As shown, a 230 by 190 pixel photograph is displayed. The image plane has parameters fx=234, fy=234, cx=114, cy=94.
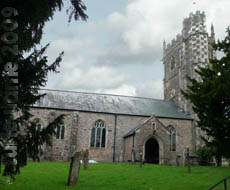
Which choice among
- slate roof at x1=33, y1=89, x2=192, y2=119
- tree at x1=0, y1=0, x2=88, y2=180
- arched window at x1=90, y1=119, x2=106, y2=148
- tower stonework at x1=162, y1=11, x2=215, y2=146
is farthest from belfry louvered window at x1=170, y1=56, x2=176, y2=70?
tree at x1=0, y1=0, x2=88, y2=180

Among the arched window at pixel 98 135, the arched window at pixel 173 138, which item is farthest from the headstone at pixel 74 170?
the arched window at pixel 173 138

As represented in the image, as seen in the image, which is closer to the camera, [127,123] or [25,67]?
[25,67]

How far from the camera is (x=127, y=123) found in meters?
26.8

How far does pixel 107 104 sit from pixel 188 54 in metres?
13.6

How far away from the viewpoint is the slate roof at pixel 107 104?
86.7 feet

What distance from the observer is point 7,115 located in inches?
208

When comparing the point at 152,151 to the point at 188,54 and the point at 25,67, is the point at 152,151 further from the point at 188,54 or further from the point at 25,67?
the point at 25,67

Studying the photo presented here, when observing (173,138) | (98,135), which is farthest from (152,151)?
(98,135)

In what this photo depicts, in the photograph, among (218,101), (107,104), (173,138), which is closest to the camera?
(218,101)

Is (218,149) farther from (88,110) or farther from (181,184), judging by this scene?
(88,110)

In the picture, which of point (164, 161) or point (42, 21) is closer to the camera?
point (42, 21)

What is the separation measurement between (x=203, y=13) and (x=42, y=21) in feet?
104

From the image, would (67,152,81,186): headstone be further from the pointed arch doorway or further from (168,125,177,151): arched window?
(168,125,177,151): arched window

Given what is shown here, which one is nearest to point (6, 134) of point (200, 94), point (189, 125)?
point (200, 94)
